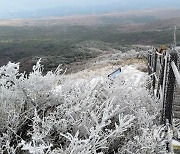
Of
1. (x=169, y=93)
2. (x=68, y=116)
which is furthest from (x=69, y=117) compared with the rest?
(x=169, y=93)

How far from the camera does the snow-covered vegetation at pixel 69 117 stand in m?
3.71

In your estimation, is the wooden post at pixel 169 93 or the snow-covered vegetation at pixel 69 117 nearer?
the snow-covered vegetation at pixel 69 117

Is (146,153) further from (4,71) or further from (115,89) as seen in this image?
(4,71)

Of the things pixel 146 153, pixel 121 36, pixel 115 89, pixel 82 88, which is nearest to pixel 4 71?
pixel 82 88

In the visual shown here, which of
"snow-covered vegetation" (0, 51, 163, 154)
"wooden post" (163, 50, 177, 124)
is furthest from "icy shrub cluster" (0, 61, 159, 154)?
"wooden post" (163, 50, 177, 124)

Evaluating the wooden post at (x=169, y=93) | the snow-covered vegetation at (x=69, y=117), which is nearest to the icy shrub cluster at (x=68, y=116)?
the snow-covered vegetation at (x=69, y=117)

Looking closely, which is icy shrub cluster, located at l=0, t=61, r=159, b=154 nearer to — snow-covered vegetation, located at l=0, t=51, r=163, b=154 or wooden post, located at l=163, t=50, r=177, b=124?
snow-covered vegetation, located at l=0, t=51, r=163, b=154

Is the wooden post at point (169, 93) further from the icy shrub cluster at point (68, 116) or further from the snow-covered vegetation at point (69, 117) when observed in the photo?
the icy shrub cluster at point (68, 116)

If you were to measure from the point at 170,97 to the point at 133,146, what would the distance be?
1374mm

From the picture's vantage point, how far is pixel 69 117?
4.07 m

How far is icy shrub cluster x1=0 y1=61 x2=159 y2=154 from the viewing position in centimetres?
373

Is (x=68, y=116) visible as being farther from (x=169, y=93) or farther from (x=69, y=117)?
(x=169, y=93)

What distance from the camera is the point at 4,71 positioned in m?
4.34

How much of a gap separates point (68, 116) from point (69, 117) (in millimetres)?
42
